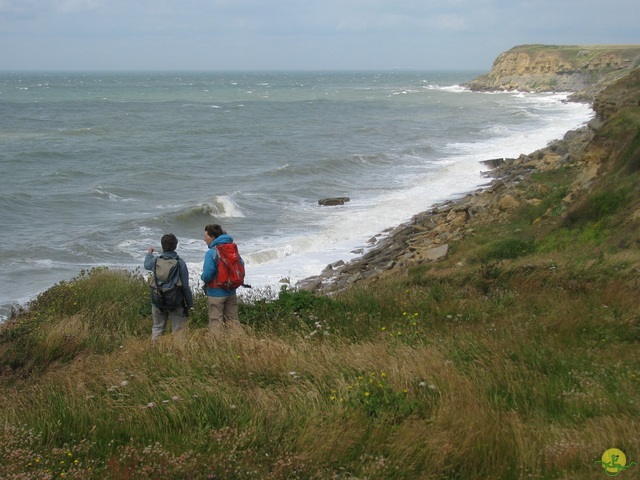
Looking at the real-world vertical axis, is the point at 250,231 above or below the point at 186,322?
below

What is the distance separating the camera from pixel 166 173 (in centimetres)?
3688

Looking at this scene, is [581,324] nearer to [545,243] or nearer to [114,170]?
[545,243]

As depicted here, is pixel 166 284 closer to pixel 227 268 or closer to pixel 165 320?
pixel 165 320

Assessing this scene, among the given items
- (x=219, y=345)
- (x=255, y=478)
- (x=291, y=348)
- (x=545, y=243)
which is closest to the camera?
(x=255, y=478)

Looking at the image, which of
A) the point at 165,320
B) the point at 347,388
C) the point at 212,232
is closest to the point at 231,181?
the point at 165,320

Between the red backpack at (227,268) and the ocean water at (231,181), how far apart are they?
890 centimetres

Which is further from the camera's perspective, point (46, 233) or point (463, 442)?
point (46, 233)

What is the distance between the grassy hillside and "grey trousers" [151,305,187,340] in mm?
383

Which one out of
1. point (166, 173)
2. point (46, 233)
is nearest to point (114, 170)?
point (166, 173)

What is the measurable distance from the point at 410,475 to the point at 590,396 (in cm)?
174

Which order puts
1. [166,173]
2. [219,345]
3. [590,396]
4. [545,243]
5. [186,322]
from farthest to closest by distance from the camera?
[166,173] < [545,243] < [186,322] < [219,345] < [590,396]

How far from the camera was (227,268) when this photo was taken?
826 cm

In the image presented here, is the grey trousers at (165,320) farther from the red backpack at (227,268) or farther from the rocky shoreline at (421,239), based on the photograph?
the rocky shoreline at (421,239)

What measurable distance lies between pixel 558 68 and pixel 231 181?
101 meters
